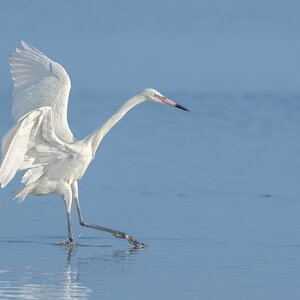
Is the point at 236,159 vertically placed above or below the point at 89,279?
above

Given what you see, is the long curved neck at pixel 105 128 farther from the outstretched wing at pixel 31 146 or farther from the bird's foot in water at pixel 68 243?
the bird's foot in water at pixel 68 243

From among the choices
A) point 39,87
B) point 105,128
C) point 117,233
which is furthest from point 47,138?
point 39,87

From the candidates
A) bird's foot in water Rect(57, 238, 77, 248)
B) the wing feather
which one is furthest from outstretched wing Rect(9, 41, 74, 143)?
the wing feather

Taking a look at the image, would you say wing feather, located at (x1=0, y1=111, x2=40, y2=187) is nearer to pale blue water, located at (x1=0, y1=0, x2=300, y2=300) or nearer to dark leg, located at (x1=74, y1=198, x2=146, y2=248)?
pale blue water, located at (x1=0, y1=0, x2=300, y2=300)

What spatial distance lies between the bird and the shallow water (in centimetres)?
49

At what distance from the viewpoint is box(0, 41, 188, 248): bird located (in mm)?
13781

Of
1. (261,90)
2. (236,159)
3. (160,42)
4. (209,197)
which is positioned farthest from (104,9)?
(209,197)

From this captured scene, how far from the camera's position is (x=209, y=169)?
67.2 ft

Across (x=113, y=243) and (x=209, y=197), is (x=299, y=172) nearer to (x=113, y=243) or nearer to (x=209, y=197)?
(x=209, y=197)

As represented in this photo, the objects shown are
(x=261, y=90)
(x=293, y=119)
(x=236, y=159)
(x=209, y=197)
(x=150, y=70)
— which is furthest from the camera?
(x=150, y=70)

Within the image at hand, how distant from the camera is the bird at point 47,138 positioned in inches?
543

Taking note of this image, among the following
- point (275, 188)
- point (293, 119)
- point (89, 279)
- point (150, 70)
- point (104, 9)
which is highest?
point (104, 9)

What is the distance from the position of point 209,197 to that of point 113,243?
2688mm

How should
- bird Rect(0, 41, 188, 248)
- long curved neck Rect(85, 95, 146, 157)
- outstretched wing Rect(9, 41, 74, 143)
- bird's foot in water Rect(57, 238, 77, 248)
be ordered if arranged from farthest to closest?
1. outstretched wing Rect(9, 41, 74, 143)
2. long curved neck Rect(85, 95, 146, 157)
3. bird's foot in water Rect(57, 238, 77, 248)
4. bird Rect(0, 41, 188, 248)
